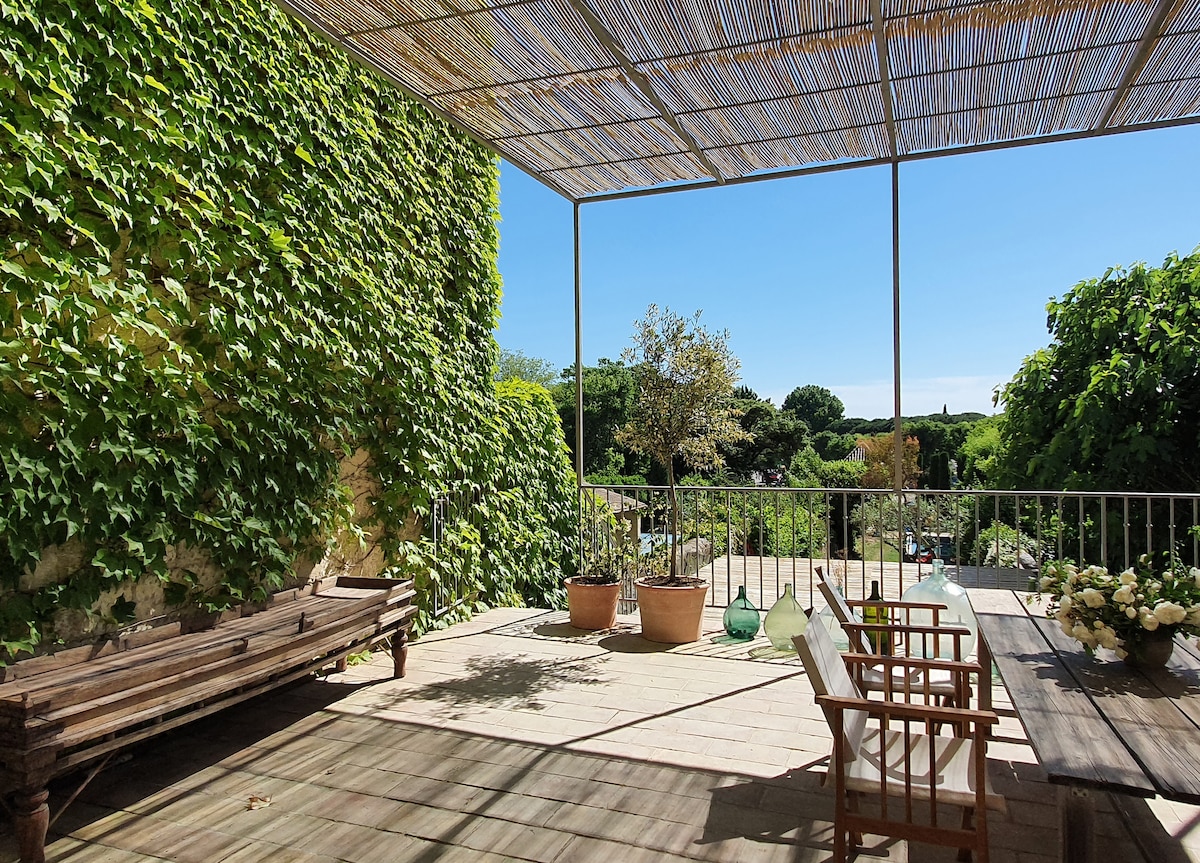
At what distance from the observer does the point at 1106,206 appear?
27.8 metres

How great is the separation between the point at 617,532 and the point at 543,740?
103 inches

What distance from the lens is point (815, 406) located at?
1467 inches

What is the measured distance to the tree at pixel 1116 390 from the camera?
7.91m

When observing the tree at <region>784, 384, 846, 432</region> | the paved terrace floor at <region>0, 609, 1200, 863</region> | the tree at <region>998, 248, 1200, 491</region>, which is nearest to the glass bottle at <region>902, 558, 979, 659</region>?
the paved terrace floor at <region>0, 609, 1200, 863</region>

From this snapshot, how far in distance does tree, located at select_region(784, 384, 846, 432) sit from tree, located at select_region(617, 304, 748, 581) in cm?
3139

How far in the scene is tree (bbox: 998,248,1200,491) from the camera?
7906mm

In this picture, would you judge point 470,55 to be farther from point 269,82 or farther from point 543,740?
point 543,740

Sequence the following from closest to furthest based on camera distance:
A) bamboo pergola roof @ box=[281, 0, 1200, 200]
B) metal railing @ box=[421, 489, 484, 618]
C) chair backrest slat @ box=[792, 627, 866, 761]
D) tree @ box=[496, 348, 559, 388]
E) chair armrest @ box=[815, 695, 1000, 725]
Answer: chair armrest @ box=[815, 695, 1000, 725] → chair backrest slat @ box=[792, 627, 866, 761] → bamboo pergola roof @ box=[281, 0, 1200, 200] → metal railing @ box=[421, 489, 484, 618] → tree @ box=[496, 348, 559, 388]

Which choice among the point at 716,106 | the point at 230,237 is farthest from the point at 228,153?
the point at 716,106

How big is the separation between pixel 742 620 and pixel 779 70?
318 centimetres

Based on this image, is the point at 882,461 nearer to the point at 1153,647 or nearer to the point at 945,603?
the point at 945,603

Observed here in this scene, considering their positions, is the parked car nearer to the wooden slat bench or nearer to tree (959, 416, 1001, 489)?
tree (959, 416, 1001, 489)

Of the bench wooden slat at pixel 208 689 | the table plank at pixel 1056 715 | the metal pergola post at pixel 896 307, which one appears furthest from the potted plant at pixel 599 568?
the table plank at pixel 1056 715

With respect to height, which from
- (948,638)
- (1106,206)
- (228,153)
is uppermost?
(1106,206)
